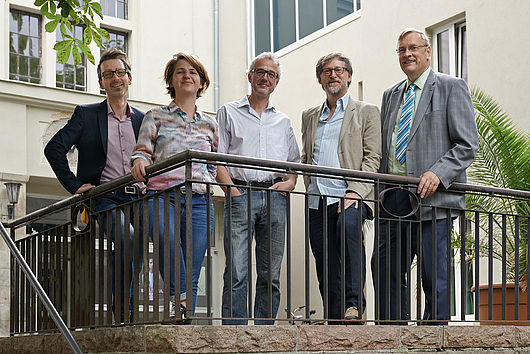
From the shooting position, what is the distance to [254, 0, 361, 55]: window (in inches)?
653

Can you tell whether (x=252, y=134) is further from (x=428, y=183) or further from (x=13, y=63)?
(x=13, y=63)

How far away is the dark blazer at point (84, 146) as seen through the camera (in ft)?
19.3

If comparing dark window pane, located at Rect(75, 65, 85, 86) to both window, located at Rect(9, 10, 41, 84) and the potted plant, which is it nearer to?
window, located at Rect(9, 10, 41, 84)

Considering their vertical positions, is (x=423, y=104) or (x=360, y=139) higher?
(x=423, y=104)

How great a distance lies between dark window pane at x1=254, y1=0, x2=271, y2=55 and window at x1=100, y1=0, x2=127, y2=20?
9.41 ft

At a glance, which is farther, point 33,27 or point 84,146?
point 33,27

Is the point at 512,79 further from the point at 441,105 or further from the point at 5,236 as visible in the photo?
the point at 5,236

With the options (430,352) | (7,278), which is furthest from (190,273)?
(7,278)

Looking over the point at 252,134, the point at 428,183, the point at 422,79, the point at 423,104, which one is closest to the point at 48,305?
the point at 252,134

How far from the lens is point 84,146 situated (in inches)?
232

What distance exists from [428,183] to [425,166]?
210 mm

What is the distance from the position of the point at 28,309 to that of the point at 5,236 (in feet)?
3.55

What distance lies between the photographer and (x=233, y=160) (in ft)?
15.8

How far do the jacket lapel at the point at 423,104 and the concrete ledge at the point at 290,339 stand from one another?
1301mm
